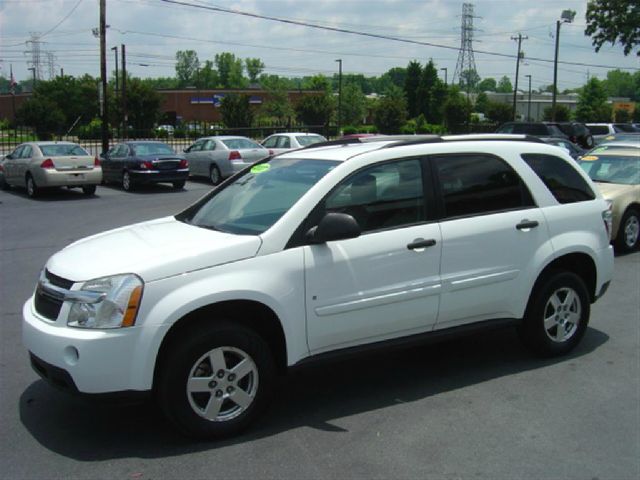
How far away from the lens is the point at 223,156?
21781 mm

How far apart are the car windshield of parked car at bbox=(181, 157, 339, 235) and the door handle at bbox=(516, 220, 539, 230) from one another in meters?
1.58

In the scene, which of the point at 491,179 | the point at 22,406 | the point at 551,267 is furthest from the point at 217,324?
the point at 551,267

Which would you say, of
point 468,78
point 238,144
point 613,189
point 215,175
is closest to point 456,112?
point 468,78

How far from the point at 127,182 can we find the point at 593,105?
74.0 meters

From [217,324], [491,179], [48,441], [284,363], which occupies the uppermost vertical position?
[491,179]

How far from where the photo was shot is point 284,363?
434 centimetres

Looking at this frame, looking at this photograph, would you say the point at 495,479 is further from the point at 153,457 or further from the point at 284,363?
the point at 153,457

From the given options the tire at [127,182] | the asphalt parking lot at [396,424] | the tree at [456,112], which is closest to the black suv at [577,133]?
the tire at [127,182]

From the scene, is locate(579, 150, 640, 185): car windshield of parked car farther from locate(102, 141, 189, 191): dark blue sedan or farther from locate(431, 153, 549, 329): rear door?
locate(102, 141, 189, 191): dark blue sedan

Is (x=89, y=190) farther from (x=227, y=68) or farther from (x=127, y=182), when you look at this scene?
(x=227, y=68)

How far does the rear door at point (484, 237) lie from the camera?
4852 millimetres

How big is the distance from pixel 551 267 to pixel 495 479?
2.33 m

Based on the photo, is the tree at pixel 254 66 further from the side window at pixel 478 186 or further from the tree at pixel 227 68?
the side window at pixel 478 186

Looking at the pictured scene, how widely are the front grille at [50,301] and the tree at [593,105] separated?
77403 mm
